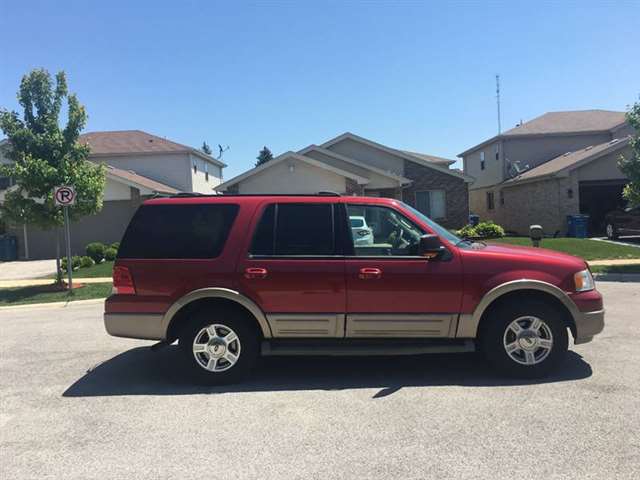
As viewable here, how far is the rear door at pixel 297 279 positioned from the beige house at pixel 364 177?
1753 cm

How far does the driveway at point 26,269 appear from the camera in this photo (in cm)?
1752

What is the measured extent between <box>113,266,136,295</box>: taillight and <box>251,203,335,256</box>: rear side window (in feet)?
4.21

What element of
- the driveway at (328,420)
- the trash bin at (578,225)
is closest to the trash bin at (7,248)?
the driveway at (328,420)

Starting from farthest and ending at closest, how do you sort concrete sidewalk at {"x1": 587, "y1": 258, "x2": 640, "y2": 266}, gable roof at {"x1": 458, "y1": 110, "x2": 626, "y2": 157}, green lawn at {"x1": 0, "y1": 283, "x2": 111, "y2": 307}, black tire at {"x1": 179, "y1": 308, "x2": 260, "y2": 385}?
gable roof at {"x1": 458, "y1": 110, "x2": 626, "y2": 157} → concrete sidewalk at {"x1": 587, "y1": 258, "x2": 640, "y2": 266} → green lawn at {"x1": 0, "y1": 283, "x2": 111, "y2": 307} → black tire at {"x1": 179, "y1": 308, "x2": 260, "y2": 385}

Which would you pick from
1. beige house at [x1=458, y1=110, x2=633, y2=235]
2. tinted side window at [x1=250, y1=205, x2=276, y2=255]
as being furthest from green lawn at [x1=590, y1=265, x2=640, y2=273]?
tinted side window at [x1=250, y1=205, x2=276, y2=255]

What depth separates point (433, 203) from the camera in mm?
26547

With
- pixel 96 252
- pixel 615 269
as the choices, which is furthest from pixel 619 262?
pixel 96 252

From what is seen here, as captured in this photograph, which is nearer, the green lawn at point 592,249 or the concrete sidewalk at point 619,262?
the concrete sidewalk at point 619,262

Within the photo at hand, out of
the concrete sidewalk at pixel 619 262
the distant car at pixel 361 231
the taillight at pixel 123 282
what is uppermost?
the distant car at pixel 361 231

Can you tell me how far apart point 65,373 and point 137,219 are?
2078mm

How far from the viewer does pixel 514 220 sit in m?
29.1

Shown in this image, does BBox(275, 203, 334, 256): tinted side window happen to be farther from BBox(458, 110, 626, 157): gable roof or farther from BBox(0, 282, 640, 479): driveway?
BBox(458, 110, 626, 157): gable roof

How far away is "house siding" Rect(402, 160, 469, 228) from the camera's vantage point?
1030 inches

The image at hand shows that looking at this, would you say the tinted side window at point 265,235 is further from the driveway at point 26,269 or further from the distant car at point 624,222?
the distant car at point 624,222
